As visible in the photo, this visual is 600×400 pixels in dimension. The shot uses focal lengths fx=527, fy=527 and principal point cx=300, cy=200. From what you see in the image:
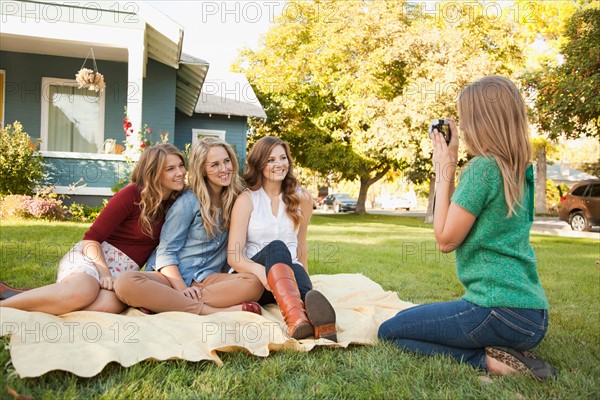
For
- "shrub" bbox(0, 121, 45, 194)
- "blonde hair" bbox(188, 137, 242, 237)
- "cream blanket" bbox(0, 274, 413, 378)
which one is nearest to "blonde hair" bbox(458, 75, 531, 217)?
"cream blanket" bbox(0, 274, 413, 378)

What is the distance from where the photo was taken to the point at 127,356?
8.39ft

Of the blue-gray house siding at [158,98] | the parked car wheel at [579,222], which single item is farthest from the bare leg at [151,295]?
the parked car wheel at [579,222]

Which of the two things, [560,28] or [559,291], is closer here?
[559,291]

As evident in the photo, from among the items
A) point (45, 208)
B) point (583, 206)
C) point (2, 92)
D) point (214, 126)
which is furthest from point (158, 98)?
point (583, 206)

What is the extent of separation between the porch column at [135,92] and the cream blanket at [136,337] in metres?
7.69

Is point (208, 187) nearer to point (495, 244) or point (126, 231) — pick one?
point (126, 231)

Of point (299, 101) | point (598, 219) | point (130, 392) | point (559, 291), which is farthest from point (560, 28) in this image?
point (130, 392)

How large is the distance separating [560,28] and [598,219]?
400 inches

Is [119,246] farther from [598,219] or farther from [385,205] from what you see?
[385,205]

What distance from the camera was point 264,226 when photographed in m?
3.83

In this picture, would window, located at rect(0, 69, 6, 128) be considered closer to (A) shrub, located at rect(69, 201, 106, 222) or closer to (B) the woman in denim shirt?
(A) shrub, located at rect(69, 201, 106, 222)

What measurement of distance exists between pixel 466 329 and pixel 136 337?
5.68 ft

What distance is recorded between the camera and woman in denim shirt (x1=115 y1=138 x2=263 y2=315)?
11.2 feet

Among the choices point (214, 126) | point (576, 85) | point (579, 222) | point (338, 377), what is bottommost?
point (579, 222)
